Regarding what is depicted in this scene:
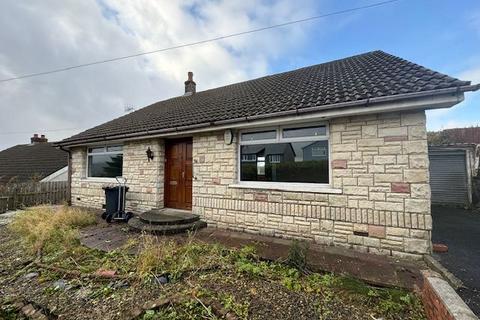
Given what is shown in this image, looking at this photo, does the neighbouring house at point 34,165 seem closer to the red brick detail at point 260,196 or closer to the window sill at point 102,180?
the window sill at point 102,180

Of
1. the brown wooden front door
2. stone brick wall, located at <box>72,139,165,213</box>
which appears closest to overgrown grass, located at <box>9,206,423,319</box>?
the brown wooden front door

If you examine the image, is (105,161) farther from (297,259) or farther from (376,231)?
(376,231)

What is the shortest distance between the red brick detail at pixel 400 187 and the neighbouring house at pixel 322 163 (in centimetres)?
2

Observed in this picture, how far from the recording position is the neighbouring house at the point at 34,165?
51.2 feet

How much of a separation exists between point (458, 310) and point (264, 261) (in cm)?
272

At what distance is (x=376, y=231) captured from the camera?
432cm

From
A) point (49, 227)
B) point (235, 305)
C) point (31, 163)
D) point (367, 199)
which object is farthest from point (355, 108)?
point (31, 163)

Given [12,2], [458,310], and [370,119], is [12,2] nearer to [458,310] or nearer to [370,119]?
[370,119]

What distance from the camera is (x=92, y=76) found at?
12.7m

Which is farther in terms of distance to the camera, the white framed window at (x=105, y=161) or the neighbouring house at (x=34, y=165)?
the neighbouring house at (x=34, y=165)

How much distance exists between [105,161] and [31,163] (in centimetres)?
1382

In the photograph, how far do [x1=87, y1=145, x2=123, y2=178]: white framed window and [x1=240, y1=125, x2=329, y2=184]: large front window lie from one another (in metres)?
5.75

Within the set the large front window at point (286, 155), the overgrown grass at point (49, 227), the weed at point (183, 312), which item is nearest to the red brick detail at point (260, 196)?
the large front window at point (286, 155)

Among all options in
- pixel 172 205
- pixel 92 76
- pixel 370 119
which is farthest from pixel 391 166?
pixel 92 76
